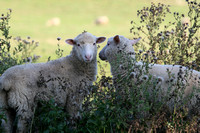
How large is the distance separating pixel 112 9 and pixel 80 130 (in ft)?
99.6

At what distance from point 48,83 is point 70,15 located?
86.3ft

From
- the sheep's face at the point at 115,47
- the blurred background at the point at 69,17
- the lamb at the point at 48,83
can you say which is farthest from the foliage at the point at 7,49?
the blurred background at the point at 69,17

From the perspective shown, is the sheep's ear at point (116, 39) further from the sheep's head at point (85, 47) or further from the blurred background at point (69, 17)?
the blurred background at point (69, 17)

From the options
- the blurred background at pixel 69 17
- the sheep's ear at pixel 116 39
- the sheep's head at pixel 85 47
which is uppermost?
the blurred background at pixel 69 17

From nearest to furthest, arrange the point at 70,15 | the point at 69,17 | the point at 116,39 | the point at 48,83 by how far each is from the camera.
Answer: the point at 48,83, the point at 116,39, the point at 69,17, the point at 70,15

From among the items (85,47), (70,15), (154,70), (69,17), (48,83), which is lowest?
Answer: (48,83)

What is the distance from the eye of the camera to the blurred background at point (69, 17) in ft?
73.8

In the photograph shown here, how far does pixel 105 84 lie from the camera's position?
4.43 metres

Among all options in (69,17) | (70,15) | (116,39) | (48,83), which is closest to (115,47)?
(116,39)

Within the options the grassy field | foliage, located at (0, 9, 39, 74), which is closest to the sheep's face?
foliage, located at (0, 9, 39, 74)

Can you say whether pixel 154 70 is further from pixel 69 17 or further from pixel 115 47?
pixel 69 17

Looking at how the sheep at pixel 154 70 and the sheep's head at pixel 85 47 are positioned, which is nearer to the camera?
the sheep at pixel 154 70

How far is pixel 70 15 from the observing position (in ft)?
101

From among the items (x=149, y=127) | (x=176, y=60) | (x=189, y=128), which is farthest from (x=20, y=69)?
(x=176, y=60)
